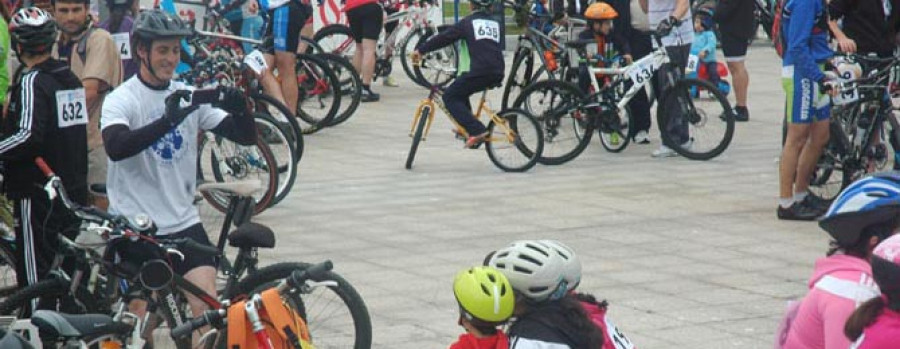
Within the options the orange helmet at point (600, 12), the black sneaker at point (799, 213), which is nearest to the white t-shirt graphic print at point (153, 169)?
the black sneaker at point (799, 213)

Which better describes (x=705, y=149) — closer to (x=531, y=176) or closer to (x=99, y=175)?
(x=531, y=176)

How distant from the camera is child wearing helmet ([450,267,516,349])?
4879mm

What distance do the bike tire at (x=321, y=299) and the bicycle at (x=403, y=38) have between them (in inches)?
415

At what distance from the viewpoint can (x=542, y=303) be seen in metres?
4.96

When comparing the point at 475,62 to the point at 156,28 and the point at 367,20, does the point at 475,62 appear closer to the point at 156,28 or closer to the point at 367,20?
the point at 367,20

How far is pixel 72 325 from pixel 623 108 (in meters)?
8.97

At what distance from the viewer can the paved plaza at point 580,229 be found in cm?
864

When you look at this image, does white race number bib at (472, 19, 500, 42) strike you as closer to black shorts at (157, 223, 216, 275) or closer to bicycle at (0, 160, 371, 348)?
bicycle at (0, 160, 371, 348)

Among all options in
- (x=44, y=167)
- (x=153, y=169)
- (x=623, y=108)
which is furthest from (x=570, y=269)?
(x=623, y=108)

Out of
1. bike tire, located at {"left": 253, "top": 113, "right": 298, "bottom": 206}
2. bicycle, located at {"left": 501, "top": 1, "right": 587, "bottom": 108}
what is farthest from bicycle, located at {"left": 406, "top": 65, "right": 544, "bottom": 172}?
bicycle, located at {"left": 501, "top": 1, "right": 587, "bottom": 108}

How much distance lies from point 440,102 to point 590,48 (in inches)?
73.1

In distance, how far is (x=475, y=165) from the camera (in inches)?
534

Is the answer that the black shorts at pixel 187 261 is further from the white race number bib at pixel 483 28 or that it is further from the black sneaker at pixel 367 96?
the black sneaker at pixel 367 96

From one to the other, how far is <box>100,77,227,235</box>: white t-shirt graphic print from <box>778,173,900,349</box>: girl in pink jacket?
9.72 ft
